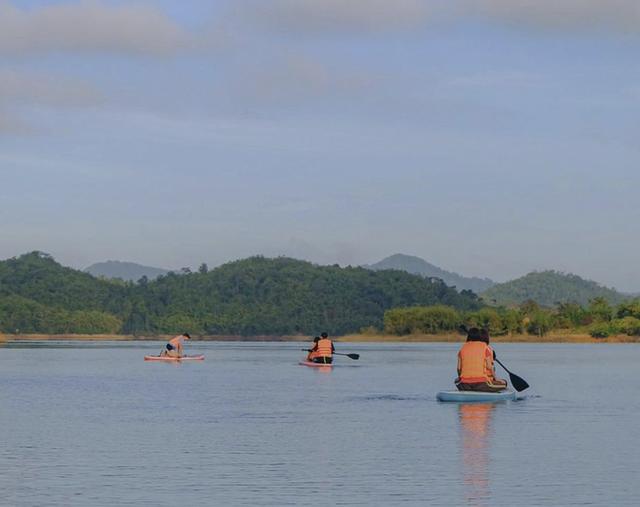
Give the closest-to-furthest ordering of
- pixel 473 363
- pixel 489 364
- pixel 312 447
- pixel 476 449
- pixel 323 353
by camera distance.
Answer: pixel 476 449 → pixel 312 447 → pixel 473 363 → pixel 489 364 → pixel 323 353

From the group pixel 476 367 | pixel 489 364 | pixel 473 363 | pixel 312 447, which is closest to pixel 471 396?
pixel 476 367

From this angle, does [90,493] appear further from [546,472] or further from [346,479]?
[546,472]

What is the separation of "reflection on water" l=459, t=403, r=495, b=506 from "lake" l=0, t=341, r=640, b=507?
47mm

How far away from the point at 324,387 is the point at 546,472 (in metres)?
27.0

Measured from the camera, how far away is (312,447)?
26453 millimetres

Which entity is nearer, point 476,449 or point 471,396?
point 476,449

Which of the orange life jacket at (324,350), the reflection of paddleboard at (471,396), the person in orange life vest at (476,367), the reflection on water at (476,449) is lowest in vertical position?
the reflection on water at (476,449)

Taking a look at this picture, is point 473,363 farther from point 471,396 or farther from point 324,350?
point 324,350

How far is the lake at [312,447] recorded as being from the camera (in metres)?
20.0

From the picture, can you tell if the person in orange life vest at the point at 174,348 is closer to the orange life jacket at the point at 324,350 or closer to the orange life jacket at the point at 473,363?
the orange life jacket at the point at 324,350

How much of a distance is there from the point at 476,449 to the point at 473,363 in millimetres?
10934

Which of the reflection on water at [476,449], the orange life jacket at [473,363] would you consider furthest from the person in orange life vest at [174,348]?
the reflection on water at [476,449]

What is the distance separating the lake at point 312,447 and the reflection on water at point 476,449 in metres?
0.05

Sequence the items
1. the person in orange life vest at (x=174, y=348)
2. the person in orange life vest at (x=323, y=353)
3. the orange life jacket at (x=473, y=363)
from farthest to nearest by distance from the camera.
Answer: the person in orange life vest at (x=174, y=348), the person in orange life vest at (x=323, y=353), the orange life jacket at (x=473, y=363)
